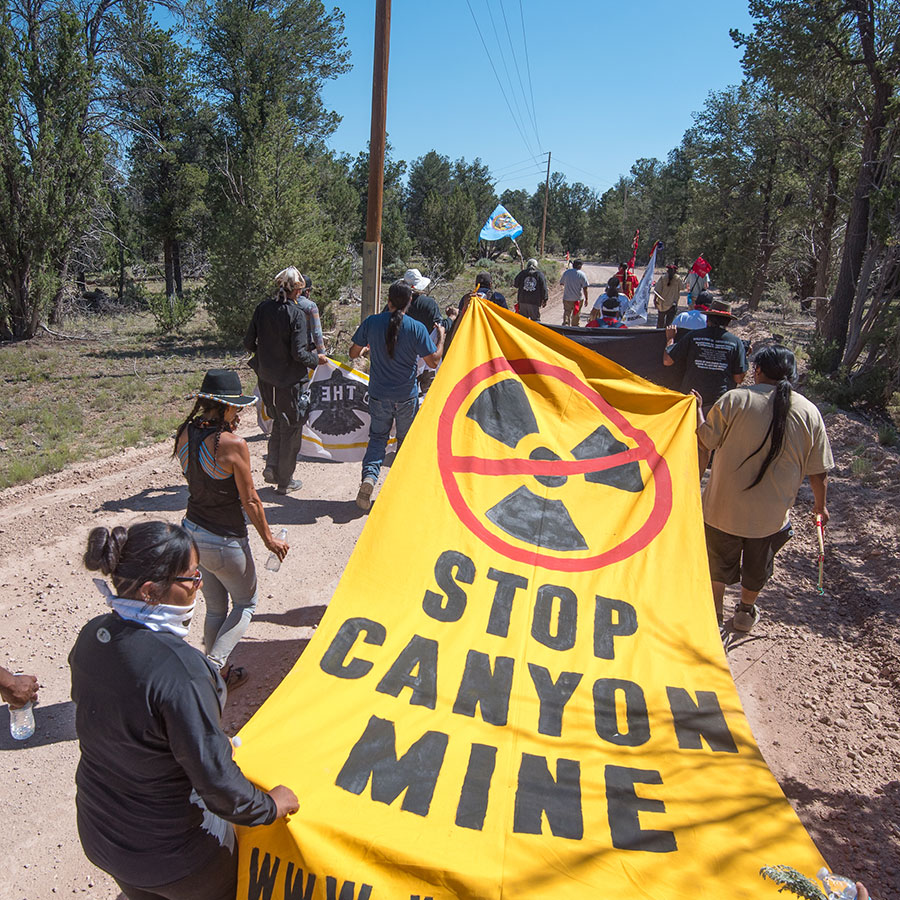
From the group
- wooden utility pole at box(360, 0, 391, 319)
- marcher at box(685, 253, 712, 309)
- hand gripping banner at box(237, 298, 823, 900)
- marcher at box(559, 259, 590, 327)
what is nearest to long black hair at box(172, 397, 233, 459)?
hand gripping banner at box(237, 298, 823, 900)

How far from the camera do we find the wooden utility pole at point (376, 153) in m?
8.85

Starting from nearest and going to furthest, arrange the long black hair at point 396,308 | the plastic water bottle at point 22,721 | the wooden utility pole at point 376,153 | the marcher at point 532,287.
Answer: the plastic water bottle at point 22,721 < the long black hair at point 396,308 < the wooden utility pole at point 376,153 < the marcher at point 532,287

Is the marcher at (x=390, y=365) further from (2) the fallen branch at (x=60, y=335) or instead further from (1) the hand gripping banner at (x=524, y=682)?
(2) the fallen branch at (x=60, y=335)

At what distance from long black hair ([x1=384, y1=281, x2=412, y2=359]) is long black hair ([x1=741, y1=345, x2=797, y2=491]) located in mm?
2920

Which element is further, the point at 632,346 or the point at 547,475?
the point at 632,346

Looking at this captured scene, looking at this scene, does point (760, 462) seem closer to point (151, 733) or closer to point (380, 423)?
point (380, 423)

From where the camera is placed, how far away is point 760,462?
14.4ft

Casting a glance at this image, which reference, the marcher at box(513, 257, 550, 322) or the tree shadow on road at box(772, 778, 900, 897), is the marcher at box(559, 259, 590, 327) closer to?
the marcher at box(513, 257, 550, 322)

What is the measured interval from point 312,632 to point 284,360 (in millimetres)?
2718

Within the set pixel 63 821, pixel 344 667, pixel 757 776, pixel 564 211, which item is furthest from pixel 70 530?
pixel 564 211

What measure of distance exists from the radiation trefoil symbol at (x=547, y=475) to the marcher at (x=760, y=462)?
700 millimetres

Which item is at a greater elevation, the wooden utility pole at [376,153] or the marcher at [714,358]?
the wooden utility pole at [376,153]

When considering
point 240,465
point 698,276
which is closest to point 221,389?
point 240,465

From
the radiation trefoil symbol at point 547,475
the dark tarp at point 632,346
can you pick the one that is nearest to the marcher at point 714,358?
the dark tarp at point 632,346
